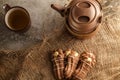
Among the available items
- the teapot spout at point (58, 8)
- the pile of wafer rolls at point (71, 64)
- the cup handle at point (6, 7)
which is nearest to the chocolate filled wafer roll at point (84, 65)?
the pile of wafer rolls at point (71, 64)

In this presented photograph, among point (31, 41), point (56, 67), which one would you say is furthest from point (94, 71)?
point (31, 41)

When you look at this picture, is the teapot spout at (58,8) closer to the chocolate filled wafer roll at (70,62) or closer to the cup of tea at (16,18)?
the chocolate filled wafer roll at (70,62)

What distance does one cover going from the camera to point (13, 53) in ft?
6.93

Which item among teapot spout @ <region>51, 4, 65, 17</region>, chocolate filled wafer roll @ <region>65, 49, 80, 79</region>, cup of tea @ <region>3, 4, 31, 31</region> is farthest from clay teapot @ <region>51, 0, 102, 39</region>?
cup of tea @ <region>3, 4, 31, 31</region>

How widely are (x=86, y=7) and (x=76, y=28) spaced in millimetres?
155

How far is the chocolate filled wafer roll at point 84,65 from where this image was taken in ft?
6.62

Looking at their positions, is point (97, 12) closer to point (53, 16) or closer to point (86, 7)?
point (86, 7)

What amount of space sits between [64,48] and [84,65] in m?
0.20

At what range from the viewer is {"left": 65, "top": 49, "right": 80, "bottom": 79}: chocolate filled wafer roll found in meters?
2.02

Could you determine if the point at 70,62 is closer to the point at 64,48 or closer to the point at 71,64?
the point at 71,64

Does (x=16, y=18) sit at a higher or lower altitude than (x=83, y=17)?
lower

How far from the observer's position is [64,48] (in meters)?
2.14


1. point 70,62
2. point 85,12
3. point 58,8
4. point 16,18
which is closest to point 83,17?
point 85,12

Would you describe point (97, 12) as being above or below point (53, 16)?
above
